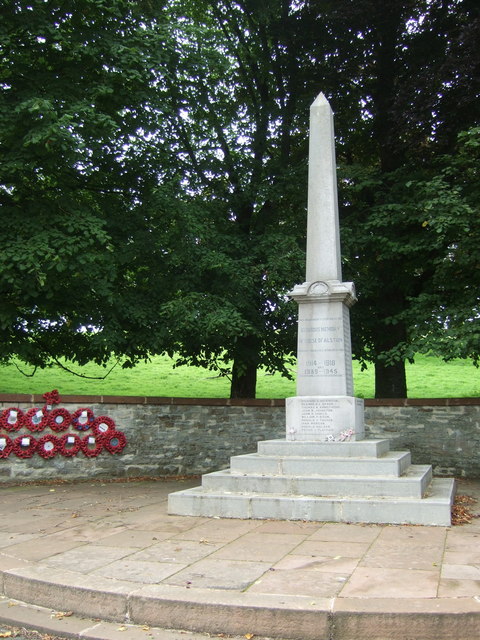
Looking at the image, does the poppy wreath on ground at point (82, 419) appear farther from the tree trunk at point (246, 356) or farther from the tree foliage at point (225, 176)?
the tree trunk at point (246, 356)

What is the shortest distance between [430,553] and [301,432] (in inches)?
138

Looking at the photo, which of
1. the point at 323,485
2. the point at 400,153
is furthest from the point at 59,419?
the point at 400,153

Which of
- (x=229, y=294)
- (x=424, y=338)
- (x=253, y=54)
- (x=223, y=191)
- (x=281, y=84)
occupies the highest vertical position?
(x=253, y=54)

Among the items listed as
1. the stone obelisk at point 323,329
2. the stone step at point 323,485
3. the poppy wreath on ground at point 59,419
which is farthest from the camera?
the poppy wreath on ground at point 59,419

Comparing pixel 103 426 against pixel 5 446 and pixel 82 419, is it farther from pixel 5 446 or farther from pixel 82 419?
pixel 5 446

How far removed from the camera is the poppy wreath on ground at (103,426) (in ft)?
39.6

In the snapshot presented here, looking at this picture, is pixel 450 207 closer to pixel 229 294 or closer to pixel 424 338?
pixel 424 338

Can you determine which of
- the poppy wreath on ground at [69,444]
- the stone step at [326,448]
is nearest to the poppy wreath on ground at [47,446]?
the poppy wreath on ground at [69,444]

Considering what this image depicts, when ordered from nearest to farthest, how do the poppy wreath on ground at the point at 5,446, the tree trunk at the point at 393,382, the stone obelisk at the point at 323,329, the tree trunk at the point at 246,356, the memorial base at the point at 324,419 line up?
the memorial base at the point at 324,419 < the stone obelisk at the point at 323,329 < the poppy wreath on ground at the point at 5,446 < the tree trunk at the point at 246,356 < the tree trunk at the point at 393,382

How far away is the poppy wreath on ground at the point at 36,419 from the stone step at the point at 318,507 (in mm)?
4716

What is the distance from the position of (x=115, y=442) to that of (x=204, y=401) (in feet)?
6.35

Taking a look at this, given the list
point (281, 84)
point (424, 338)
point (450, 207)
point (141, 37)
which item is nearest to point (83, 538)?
point (424, 338)

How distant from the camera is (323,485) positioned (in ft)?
25.1

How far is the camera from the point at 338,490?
7570 millimetres
